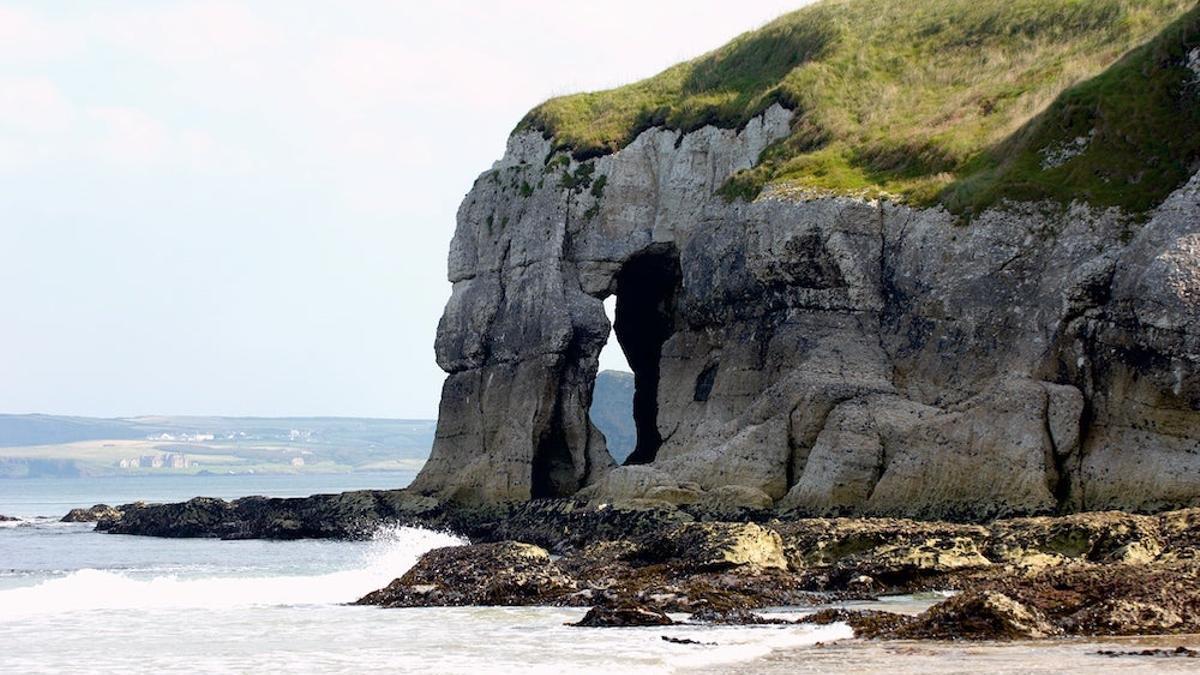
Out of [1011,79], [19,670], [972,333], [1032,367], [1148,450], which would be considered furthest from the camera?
[1011,79]

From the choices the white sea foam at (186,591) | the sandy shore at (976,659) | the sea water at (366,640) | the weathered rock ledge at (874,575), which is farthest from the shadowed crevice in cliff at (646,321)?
the sandy shore at (976,659)

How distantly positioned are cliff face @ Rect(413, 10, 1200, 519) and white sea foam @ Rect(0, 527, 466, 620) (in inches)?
412

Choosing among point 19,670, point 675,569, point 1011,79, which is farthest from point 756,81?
point 19,670

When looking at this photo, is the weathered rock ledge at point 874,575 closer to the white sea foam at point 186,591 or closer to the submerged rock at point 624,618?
the submerged rock at point 624,618

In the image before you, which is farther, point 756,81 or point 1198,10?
point 756,81

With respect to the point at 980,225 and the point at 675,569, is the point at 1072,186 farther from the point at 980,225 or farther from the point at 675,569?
the point at 675,569

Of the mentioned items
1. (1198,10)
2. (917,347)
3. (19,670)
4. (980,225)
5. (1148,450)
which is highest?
(1198,10)

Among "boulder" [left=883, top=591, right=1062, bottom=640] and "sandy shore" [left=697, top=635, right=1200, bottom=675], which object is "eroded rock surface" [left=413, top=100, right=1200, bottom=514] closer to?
"boulder" [left=883, top=591, right=1062, bottom=640]

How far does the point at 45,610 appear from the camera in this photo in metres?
33.0

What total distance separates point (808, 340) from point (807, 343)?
0.35 ft

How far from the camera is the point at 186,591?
36.4 meters

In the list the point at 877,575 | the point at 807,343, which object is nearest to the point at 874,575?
the point at 877,575

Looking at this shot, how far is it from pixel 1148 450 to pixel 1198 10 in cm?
1260

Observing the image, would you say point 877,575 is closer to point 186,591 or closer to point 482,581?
point 482,581
